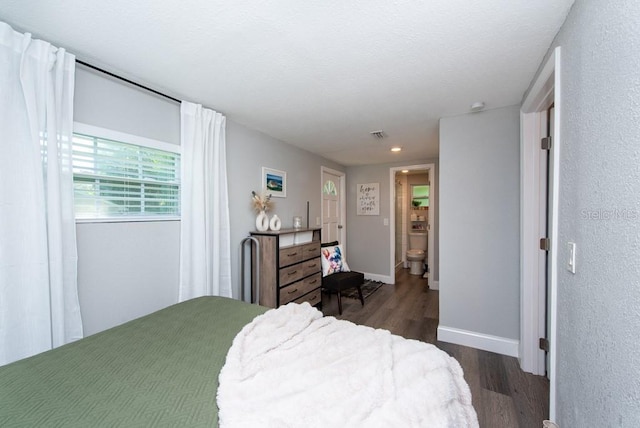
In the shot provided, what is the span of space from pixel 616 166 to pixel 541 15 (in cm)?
95

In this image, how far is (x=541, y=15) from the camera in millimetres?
1264

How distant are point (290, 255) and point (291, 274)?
223mm

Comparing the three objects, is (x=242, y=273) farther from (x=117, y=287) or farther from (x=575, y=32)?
(x=575, y=32)

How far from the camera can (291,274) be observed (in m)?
2.95

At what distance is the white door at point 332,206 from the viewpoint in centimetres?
458

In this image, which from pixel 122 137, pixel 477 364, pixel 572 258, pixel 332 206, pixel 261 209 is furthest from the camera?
pixel 332 206

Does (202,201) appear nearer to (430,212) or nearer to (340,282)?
(340,282)

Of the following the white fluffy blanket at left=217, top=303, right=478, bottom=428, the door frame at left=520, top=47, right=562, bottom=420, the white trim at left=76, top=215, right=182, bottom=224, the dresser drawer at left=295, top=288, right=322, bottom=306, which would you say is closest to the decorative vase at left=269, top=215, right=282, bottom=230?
the dresser drawer at left=295, top=288, right=322, bottom=306

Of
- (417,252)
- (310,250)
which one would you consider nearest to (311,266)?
(310,250)

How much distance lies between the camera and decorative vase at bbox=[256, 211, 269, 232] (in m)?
2.98

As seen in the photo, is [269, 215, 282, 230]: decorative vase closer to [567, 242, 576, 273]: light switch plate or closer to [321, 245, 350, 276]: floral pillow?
[321, 245, 350, 276]: floral pillow

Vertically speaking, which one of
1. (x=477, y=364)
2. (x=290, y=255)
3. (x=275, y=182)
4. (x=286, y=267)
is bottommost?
(x=477, y=364)

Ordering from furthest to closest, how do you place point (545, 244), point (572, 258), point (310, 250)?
point (310, 250)
point (545, 244)
point (572, 258)

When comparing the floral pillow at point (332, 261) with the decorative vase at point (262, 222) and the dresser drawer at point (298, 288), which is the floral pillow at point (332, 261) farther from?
the decorative vase at point (262, 222)
